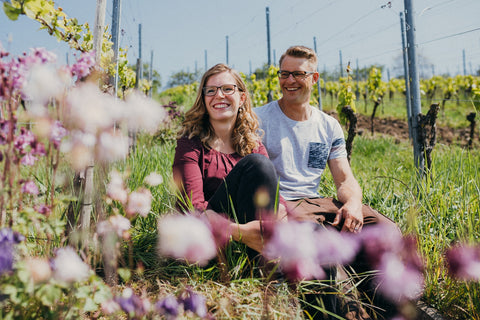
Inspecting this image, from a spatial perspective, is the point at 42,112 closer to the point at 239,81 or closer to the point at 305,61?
the point at 239,81

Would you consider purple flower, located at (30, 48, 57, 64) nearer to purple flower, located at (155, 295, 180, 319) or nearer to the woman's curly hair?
purple flower, located at (155, 295, 180, 319)

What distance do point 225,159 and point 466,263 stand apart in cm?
115

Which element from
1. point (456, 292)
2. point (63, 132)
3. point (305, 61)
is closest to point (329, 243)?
point (456, 292)

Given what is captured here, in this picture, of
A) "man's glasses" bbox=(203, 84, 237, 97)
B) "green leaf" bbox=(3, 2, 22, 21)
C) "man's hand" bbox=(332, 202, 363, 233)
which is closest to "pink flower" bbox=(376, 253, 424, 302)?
"man's hand" bbox=(332, 202, 363, 233)

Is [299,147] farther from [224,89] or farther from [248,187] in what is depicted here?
[248,187]

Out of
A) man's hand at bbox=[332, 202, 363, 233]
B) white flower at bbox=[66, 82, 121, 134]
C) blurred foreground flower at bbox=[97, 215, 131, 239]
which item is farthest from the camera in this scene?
man's hand at bbox=[332, 202, 363, 233]

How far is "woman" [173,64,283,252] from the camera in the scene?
4.59 ft

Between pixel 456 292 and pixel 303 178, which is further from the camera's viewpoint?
pixel 303 178

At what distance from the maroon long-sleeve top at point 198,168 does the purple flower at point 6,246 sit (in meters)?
0.80

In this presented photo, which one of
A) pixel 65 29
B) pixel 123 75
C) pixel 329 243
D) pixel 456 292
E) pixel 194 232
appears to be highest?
pixel 123 75

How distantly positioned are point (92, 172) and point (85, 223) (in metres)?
0.23

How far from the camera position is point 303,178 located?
80.8 inches

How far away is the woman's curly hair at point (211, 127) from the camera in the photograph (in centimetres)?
178

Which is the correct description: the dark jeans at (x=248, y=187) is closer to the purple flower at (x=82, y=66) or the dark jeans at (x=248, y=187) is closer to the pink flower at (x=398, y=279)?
the pink flower at (x=398, y=279)
